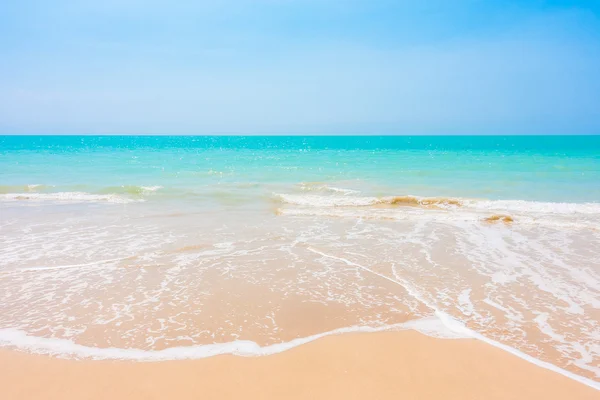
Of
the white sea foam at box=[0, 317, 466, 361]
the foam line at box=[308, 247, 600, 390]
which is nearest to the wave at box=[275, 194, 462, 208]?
the foam line at box=[308, 247, 600, 390]

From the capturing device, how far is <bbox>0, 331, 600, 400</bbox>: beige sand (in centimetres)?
406

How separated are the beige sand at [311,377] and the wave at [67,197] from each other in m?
14.5

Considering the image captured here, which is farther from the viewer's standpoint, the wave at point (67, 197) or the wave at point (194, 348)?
the wave at point (67, 197)

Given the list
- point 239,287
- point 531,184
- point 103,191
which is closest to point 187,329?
point 239,287

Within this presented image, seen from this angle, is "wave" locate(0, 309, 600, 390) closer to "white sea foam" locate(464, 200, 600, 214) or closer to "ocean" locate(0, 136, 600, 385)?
"ocean" locate(0, 136, 600, 385)

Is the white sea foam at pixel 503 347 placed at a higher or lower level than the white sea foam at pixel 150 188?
lower

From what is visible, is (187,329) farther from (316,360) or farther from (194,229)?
(194,229)

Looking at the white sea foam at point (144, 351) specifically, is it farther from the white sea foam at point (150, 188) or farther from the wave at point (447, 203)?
the white sea foam at point (150, 188)

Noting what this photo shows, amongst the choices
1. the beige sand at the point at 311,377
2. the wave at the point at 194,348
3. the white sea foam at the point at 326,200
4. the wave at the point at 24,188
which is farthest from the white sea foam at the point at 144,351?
the wave at the point at 24,188

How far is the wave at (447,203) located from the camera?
15621mm

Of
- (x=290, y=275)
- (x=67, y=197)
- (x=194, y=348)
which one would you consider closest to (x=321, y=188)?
(x=67, y=197)

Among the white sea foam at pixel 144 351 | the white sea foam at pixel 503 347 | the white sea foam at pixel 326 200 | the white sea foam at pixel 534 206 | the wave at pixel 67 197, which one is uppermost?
the white sea foam at pixel 534 206

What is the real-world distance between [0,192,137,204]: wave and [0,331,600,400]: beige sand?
1450 centimetres

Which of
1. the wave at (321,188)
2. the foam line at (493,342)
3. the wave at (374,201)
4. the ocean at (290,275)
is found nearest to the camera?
the foam line at (493,342)
